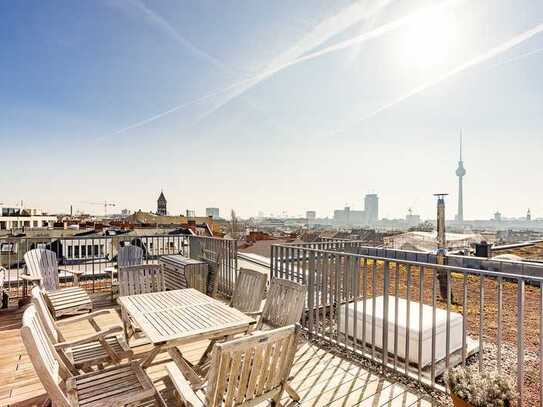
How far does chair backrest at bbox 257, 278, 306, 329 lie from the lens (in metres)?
2.73

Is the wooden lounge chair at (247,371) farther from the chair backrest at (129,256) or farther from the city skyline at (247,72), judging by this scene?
the city skyline at (247,72)

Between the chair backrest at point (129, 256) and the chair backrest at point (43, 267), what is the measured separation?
1.12 meters

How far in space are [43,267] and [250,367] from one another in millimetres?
5243

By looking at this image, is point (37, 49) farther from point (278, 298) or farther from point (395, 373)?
point (395, 373)

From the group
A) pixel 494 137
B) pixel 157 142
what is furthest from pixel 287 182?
pixel 157 142

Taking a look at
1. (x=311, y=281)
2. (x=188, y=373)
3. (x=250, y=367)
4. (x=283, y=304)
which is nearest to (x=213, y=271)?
(x=311, y=281)

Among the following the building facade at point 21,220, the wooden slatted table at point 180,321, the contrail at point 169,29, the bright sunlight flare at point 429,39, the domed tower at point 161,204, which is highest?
the contrail at point 169,29

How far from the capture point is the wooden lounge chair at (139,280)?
3.94 m

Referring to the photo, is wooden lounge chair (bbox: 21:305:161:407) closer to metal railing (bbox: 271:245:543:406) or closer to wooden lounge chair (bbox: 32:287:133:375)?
wooden lounge chair (bbox: 32:287:133:375)

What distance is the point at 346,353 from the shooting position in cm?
362

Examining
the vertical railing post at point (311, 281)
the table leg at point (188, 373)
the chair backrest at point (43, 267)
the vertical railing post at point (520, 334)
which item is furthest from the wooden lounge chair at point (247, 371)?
the chair backrest at point (43, 267)

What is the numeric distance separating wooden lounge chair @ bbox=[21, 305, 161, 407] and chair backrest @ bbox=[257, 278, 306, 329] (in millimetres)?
1215

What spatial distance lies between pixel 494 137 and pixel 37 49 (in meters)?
26.6

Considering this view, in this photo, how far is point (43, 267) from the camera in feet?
17.1
